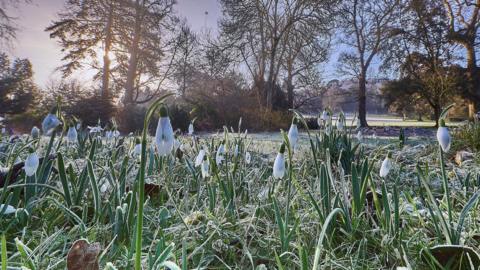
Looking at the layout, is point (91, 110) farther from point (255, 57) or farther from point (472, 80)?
point (472, 80)

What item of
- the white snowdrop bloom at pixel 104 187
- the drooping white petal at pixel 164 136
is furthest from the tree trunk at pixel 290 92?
the drooping white petal at pixel 164 136

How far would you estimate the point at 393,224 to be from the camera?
3.86 ft

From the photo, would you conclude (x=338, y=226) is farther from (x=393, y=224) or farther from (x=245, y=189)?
(x=245, y=189)

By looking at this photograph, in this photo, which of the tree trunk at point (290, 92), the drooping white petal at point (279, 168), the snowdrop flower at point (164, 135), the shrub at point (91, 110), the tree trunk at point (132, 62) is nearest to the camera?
the snowdrop flower at point (164, 135)

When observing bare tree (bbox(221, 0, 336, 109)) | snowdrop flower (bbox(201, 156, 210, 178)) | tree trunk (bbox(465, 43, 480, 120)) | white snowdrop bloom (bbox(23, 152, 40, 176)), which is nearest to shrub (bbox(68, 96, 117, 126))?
bare tree (bbox(221, 0, 336, 109))

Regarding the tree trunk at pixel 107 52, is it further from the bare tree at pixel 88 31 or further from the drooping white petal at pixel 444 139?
the drooping white petal at pixel 444 139

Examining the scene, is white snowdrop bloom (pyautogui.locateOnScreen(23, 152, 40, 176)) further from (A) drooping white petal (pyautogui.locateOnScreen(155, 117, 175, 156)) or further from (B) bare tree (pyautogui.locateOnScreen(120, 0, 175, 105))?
(B) bare tree (pyautogui.locateOnScreen(120, 0, 175, 105))

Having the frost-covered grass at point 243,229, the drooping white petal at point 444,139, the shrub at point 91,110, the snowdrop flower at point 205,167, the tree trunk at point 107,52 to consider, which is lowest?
the frost-covered grass at point 243,229

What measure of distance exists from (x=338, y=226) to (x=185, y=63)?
20.9 m

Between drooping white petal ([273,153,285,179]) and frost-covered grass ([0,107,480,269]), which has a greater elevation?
drooping white petal ([273,153,285,179])

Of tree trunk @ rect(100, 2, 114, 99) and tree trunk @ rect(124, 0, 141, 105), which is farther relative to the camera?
tree trunk @ rect(124, 0, 141, 105)

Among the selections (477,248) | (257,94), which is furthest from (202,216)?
(257,94)

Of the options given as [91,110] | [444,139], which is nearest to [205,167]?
[444,139]

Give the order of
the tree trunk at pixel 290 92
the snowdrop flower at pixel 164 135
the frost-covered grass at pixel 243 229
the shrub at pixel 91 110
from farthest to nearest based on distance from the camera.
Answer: the tree trunk at pixel 290 92 → the shrub at pixel 91 110 → the frost-covered grass at pixel 243 229 → the snowdrop flower at pixel 164 135
